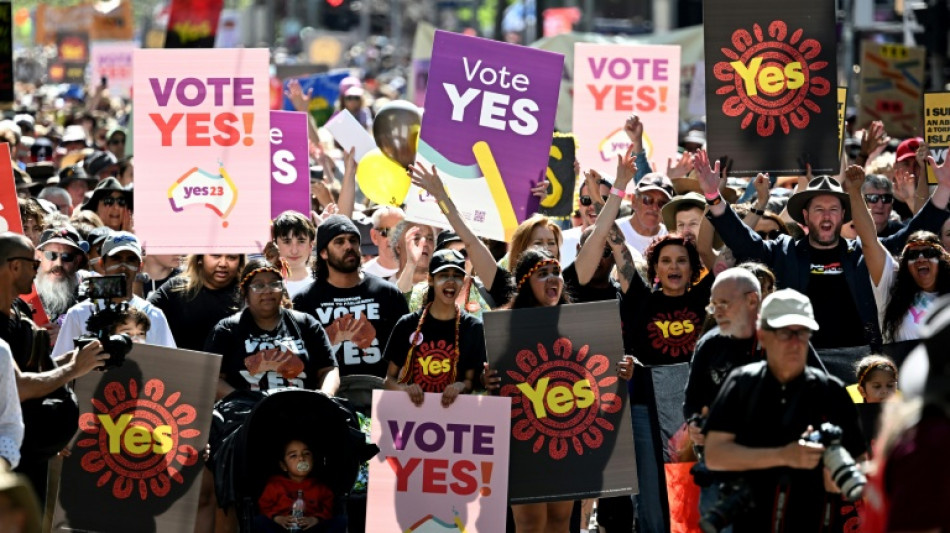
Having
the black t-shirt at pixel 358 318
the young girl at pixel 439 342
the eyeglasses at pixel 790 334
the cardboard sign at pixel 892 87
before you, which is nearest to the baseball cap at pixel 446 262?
the young girl at pixel 439 342

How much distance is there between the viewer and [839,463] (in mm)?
5570

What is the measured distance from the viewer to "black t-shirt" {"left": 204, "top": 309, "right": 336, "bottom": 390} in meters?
8.02

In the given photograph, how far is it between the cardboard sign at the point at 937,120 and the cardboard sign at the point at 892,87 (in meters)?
4.81

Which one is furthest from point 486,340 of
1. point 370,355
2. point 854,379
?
point 854,379

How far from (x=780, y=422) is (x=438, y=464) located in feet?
7.84

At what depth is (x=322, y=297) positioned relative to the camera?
28.2 ft

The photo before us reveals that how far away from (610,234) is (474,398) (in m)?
1.23

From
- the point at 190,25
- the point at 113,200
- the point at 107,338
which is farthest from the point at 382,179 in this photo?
the point at 107,338

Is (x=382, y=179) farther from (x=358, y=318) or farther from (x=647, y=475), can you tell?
(x=647, y=475)

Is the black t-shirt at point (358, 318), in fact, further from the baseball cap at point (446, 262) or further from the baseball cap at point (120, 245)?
the baseball cap at point (120, 245)

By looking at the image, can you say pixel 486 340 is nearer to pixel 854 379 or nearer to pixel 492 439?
pixel 492 439

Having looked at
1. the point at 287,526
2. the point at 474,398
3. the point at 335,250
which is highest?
the point at 335,250

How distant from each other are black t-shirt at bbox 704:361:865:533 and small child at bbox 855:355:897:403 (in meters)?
2.13

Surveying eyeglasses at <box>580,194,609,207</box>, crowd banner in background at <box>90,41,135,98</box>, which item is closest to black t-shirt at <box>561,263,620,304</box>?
eyeglasses at <box>580,194,609,207</box>
